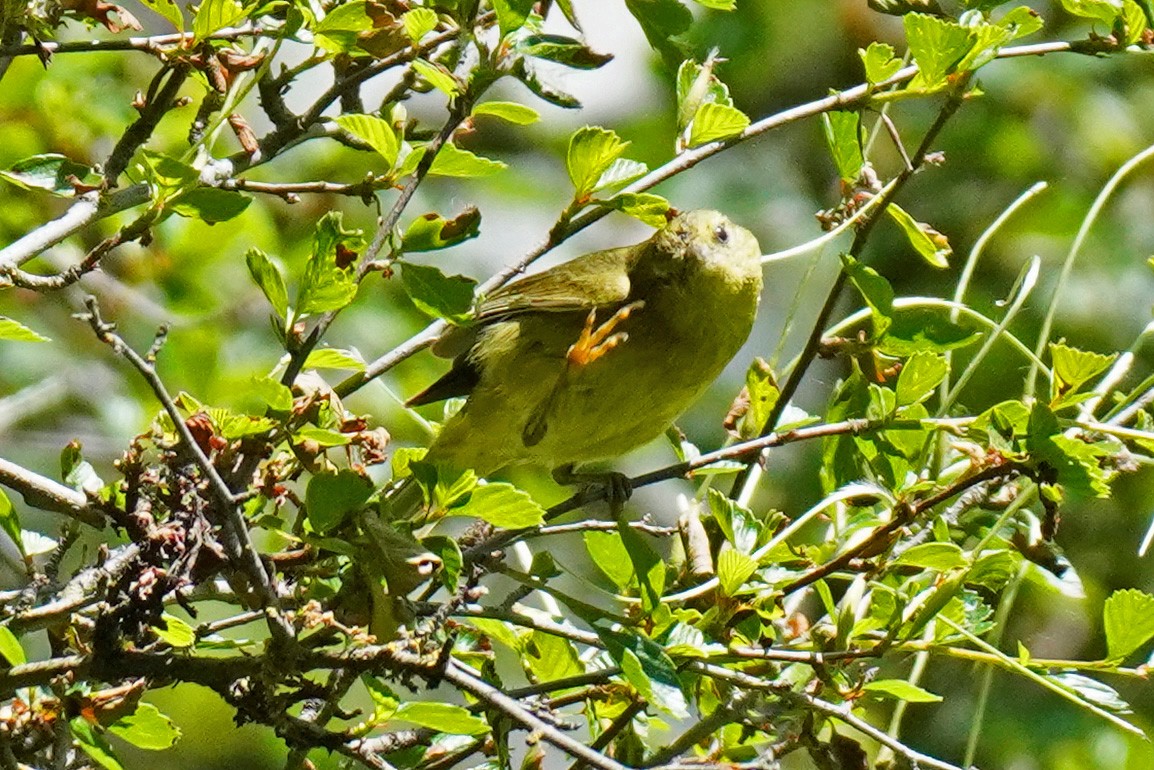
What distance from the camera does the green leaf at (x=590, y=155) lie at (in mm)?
1773

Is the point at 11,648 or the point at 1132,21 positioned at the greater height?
the point at 1132,21

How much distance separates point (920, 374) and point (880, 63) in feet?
1.33

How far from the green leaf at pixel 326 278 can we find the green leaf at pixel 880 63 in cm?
71

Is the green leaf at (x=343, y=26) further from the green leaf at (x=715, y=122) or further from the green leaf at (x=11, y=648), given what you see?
the green leaf at (x=11, y=648)

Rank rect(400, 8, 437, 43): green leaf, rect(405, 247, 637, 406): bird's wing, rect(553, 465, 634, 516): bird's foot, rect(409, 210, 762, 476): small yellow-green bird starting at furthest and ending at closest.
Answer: rect(405, 247, 637, 406): bird's wing
rect(409, 210, 762, 476): small yellow-green bird
rect(553, 465, 634, 516): bird's foot
rect(400, 8, 437, 43): green leaf

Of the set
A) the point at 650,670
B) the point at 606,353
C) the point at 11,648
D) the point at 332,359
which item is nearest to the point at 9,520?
the point at 11,648

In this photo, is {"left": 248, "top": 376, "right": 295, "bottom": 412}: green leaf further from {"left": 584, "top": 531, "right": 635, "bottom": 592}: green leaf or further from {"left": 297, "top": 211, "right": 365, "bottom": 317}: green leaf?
{"left": 584, "top": 531, "right": 635, "bottom": 592}: green leaf

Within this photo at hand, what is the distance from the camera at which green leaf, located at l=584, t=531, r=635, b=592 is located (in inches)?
74.6

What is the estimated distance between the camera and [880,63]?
1852 mm

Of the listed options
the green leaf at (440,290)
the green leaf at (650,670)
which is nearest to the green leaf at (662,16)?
the green leaf at (440,290)

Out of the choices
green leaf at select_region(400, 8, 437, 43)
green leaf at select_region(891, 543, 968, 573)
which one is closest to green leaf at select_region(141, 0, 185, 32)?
green leaf at select_region(400, 8, 437, 43)

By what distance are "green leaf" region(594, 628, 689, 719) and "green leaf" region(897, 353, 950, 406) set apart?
486 mm

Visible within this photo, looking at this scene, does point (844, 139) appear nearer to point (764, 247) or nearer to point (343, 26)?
point (343, 26)

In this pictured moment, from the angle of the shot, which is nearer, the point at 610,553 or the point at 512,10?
the point at 512,10
